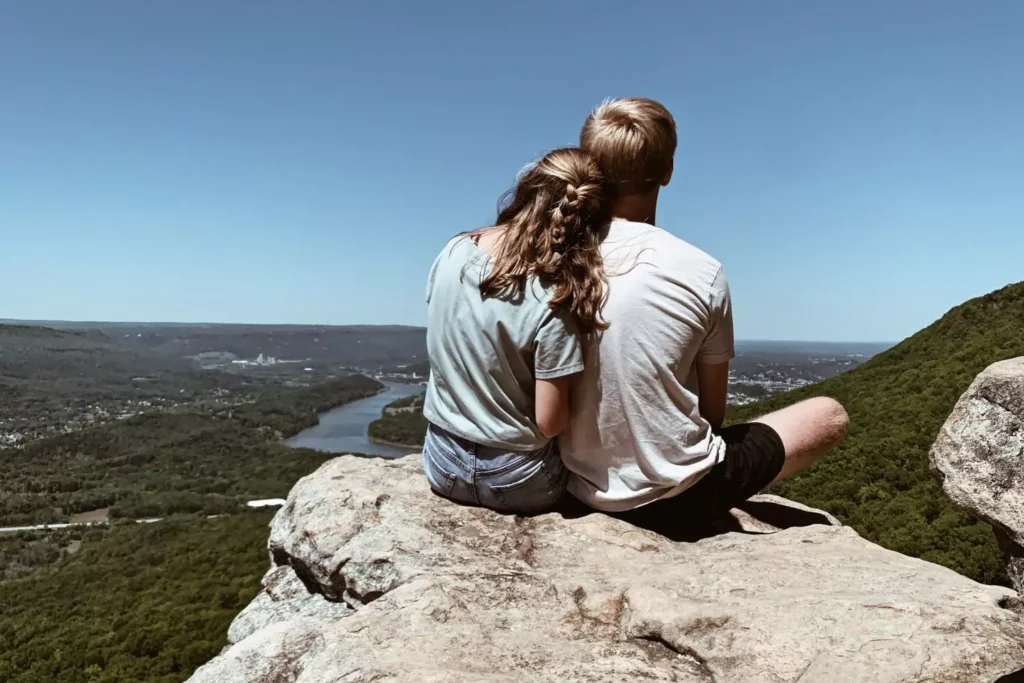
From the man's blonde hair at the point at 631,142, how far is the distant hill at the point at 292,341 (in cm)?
9611

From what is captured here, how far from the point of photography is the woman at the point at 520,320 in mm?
2775

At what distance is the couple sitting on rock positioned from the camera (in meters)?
2.76

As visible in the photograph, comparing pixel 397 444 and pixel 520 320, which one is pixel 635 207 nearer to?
pixel 520 320

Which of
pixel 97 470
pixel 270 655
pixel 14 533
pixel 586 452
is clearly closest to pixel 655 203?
pixel 586 452

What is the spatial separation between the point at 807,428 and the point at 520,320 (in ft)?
5.15

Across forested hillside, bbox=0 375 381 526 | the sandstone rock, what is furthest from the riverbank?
the sandstone rock

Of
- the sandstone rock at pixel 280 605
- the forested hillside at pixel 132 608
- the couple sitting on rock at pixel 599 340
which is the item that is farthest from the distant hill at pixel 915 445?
the forested hillside at pixel 132 608

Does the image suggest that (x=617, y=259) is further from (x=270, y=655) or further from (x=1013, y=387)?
(x=270, y=655)

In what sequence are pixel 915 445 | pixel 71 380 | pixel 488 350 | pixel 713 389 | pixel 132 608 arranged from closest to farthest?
pixel 488 350 → pixel 713 389 → pixel 915 445 → pixel 132 608 → pixel 71 380

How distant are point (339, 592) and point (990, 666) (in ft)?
8.75

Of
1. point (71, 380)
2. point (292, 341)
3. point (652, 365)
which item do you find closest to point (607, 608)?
point (652, 365)

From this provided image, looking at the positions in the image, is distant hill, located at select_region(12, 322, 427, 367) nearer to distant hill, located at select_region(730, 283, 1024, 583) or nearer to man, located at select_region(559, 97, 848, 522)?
distant hill, located at select_region(730, 283, 1024, 583)

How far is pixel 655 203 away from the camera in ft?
9.93

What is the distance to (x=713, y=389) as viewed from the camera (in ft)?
9.91
